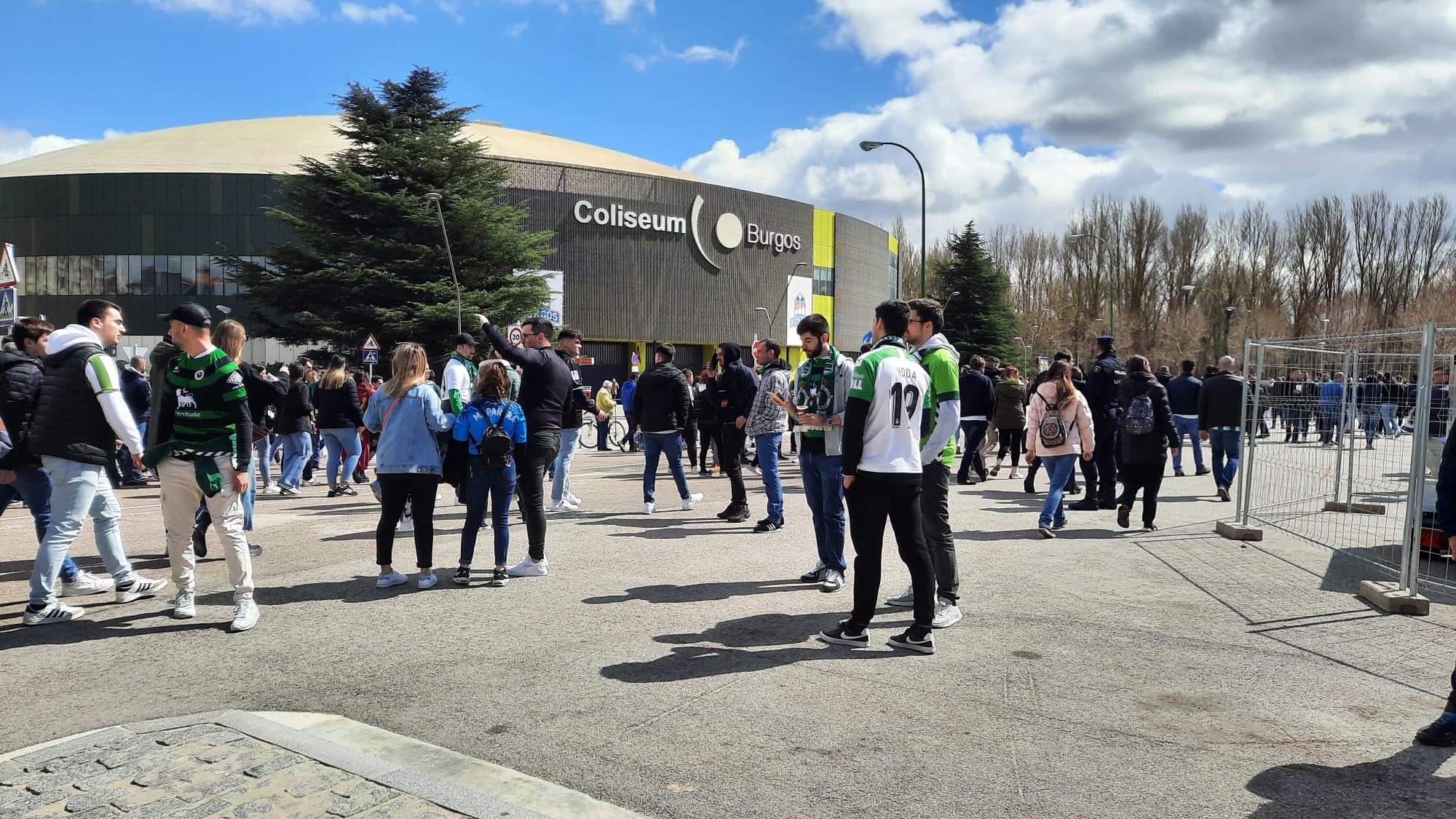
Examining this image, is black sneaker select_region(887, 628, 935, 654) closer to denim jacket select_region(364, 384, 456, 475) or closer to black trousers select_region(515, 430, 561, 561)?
black trousers select_region(515, 430, 561, 561)

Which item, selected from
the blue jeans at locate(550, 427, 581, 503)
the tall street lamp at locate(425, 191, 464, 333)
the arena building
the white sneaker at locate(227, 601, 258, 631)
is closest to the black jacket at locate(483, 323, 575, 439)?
the white sneaker at locate(227, 601, 258, 631)

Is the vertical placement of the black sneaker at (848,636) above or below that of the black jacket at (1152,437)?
below

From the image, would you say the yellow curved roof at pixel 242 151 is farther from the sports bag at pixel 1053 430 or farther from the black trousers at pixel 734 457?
the sports bag at pixel 1053 430

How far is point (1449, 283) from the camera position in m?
57.8

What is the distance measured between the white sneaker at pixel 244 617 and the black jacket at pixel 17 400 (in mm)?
1890

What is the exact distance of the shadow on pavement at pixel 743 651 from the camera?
4.82 meters

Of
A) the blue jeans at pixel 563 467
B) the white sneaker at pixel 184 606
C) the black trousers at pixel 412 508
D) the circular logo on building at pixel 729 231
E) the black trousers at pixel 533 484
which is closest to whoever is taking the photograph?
the white sneaker at pixel 184 606

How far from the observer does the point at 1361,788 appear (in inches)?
138

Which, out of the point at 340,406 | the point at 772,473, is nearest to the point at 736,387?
the point at 772,473

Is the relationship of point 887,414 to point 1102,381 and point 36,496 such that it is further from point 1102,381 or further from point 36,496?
point 1102,381

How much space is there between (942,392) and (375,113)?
34529 mm

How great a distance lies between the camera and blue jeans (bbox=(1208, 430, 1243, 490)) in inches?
488

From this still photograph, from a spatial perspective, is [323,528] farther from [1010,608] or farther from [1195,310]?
[1195,310]

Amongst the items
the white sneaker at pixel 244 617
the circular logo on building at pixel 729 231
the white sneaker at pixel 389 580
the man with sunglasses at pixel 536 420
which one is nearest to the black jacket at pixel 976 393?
the man with sunglasses at pixel 536 420
